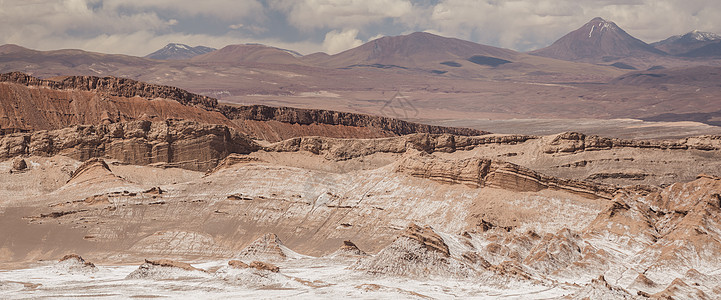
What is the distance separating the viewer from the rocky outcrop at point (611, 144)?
270 ft

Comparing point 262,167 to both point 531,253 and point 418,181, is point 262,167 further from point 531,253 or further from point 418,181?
point 531,253

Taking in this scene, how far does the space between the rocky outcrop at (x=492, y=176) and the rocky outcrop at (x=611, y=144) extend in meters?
20.9

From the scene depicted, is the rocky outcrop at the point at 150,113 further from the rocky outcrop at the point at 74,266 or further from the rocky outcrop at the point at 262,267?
the rocky outcrop at the point at 262,267

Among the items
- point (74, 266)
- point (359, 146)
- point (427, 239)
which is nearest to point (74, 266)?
point (74, 266)

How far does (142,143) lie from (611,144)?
1922 inches

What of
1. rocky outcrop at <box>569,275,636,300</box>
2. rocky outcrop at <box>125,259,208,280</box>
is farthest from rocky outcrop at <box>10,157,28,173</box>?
rocky outcrop at <box>569,275,636,300</box>

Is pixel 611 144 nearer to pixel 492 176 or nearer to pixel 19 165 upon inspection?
pixel 492 176

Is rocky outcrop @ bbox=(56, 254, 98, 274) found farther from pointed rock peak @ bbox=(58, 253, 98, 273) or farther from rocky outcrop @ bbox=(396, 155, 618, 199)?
rocky outcrop @ bbox=(396, 155, 618, 199)

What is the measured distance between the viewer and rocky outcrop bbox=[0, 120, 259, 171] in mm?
89875

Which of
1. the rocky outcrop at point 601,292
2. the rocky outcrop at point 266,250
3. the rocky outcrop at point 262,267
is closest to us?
the rocky outcrop at point 601,292

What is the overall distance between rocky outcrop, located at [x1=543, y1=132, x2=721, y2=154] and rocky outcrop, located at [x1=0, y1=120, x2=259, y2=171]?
35.5 meters

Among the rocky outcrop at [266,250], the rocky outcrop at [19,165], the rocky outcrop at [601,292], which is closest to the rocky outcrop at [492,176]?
the rocky outcrop at [266,250]

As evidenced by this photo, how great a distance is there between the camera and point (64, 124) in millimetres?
119062

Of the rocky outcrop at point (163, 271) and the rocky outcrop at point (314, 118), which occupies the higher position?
the rocky outcrop at point (314, 118)
